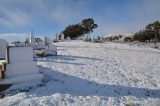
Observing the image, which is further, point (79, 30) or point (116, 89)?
point (79, 30)

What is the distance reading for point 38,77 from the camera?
31.6 feet

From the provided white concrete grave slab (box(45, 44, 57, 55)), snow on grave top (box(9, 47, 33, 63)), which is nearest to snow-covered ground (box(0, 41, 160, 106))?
snow on grave top (box(9, 47, 33, 63))

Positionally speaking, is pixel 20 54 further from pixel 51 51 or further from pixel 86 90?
pixel 51 51

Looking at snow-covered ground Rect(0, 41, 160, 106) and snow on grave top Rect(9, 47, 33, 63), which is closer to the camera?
snow-covered ground Rect(0, 41, 160, 106)

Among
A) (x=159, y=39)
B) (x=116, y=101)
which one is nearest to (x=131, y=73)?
(x=116, y=101)

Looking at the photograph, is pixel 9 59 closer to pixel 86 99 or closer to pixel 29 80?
pixel 29 80

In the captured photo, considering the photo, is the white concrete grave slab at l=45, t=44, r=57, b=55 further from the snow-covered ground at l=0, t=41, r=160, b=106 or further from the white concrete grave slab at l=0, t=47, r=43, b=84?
the white concrete grave slab at l=0, t=47, r=43, b=84

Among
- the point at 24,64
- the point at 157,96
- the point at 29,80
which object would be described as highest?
the point at 24,64

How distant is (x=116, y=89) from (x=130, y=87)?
90 cm

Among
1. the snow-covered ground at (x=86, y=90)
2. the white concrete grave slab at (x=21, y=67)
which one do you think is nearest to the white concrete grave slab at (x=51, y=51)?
the snow-covered ground at (x=86, y=90)

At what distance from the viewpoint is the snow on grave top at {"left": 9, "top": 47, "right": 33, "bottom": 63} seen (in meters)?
9.11

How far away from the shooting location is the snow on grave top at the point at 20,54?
9.11 metres

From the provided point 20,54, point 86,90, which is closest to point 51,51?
point 20,54

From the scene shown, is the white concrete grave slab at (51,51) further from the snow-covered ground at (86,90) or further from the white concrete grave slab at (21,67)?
the white concrete grave slab at (21,67)
